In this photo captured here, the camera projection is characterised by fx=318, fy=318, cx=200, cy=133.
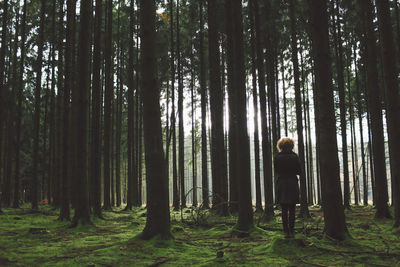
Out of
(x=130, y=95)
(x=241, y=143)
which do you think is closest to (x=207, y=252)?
(x=241, y=143)

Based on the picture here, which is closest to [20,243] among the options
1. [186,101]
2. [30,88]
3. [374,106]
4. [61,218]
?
[61,218]

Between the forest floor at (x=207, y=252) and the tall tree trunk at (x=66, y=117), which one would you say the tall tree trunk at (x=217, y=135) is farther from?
the forest floor at (x=207, y=252)

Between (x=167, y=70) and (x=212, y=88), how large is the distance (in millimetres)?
6864

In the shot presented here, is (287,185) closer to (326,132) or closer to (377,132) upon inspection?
(326,132)

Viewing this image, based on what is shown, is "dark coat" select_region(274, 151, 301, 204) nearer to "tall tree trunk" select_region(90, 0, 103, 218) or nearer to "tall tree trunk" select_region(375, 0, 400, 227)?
"tall tree trunk" select_region(375, 0, 400, 227)

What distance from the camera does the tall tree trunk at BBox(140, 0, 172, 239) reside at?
5.51 metres

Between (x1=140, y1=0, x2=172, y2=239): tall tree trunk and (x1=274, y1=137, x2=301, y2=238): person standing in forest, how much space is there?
6.70 feet

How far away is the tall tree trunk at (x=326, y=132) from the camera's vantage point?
5.40 m

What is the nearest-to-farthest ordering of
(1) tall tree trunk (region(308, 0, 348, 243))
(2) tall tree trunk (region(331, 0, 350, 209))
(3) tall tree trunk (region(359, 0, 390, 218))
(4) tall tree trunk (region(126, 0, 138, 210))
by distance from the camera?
(1) tall tree trunk (region(308, 0, 348, 243)), (3) tall tree trunk (region(359, 0, 390, 218)), (2) tall tree trunk (region(331, 0, 350, 209)), (4) tall tree trunk (region(126, 0, 138, 210))

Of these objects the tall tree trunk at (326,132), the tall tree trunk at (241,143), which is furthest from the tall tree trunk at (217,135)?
the tall tree trunk at (326,132)

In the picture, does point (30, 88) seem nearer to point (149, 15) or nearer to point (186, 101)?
point (186, 101)

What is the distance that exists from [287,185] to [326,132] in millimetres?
1150

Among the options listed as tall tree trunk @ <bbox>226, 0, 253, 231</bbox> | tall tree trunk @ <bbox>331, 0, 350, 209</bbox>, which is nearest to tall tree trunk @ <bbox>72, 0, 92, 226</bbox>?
tall tree trunk @ <bbox>226, 0, 253, 231</bbox>

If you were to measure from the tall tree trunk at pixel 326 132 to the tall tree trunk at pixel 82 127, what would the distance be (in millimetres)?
5702
